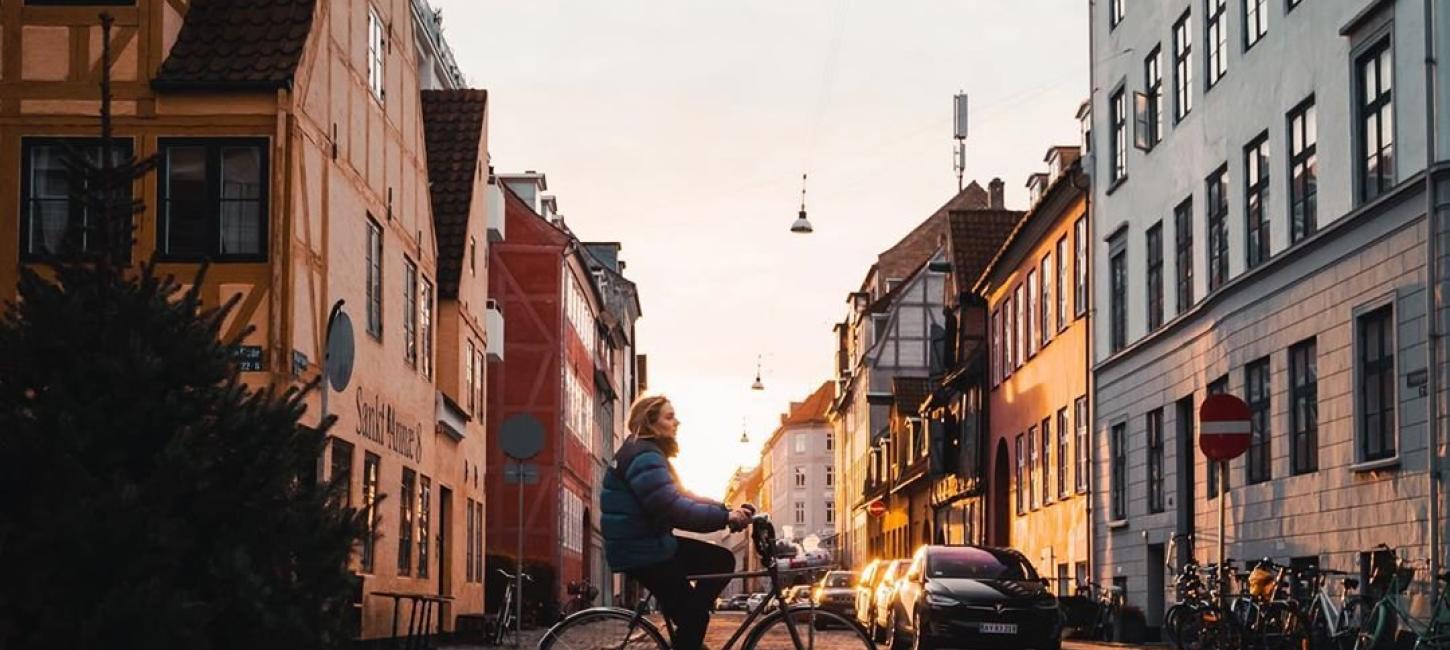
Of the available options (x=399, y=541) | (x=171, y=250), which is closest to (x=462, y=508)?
(x=399, y=541)

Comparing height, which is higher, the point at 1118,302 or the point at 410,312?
the point at 1118,302

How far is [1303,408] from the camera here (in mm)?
24641

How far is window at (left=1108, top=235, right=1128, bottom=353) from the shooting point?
35.7m

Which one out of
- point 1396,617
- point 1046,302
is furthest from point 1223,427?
point 1046,302

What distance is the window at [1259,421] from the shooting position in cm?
2639

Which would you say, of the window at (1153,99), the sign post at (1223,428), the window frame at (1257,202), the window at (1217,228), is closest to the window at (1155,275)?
the window at (1153,99)

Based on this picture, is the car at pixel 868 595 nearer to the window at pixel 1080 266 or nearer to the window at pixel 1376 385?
the window at pixel 1080 266

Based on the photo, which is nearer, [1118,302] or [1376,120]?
[1376,120]

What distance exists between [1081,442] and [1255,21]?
43.2 ft

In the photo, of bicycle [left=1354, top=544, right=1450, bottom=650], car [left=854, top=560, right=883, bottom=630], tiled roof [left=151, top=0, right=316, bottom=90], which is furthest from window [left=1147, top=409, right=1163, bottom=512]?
tiled roof [left=151, top=0, right=316, bottom=90]

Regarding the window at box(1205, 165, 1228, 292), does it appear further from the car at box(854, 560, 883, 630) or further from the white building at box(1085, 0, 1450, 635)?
the car at box(854, 560, 883, 630)

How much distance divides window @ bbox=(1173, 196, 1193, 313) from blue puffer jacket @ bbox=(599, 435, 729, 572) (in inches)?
875

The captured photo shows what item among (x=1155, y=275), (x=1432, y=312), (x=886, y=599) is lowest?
(x=886, y=599)

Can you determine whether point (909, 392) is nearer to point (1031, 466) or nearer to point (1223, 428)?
point (1031, 466)
